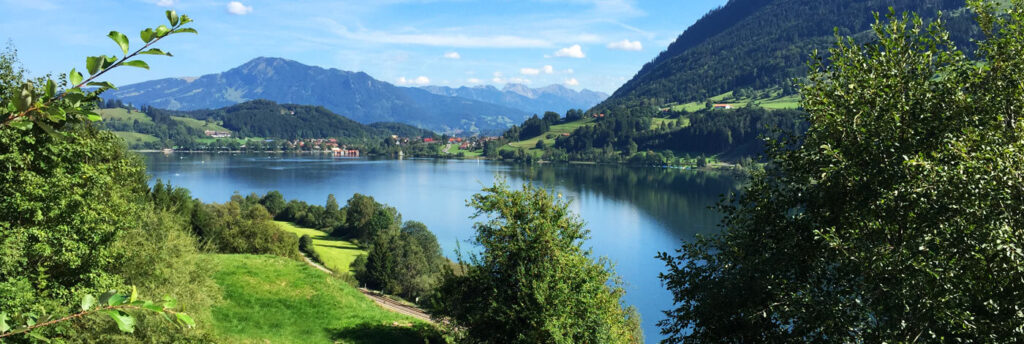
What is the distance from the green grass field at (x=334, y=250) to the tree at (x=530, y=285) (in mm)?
38291

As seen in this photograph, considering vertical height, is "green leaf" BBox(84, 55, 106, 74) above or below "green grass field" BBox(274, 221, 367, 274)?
above

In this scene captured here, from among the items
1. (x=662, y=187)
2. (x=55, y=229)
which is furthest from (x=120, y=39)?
(x=662, y=187)

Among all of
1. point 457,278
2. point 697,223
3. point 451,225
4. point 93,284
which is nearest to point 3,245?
point 93,284

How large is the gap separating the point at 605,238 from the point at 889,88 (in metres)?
57.6

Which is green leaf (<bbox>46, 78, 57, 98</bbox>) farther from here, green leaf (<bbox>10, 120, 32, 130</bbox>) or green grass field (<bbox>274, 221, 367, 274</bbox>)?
green grass field (<bbox>274, 221, 367, 274</bbox>)

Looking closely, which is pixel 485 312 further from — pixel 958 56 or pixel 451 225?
pixel 451 225

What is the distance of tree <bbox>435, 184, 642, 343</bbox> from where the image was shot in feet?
44.5

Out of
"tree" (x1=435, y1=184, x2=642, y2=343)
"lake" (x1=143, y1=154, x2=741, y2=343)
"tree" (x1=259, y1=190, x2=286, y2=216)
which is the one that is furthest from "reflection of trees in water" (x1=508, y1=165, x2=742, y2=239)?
"tree" (x1=435, y1=184, x2=642, y2=343)

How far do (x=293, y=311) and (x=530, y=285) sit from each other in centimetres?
1106

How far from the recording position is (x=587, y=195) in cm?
9700

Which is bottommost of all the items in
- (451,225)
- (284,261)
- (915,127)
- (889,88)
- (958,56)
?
(451,225)

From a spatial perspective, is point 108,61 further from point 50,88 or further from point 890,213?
point 890,213

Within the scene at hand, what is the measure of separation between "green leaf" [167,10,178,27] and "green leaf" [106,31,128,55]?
0.55 feet

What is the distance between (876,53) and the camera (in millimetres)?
8344
